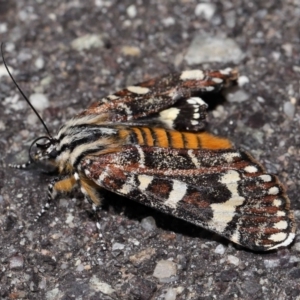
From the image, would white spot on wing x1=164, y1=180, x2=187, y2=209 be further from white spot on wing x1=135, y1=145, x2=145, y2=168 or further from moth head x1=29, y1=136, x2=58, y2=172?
moth head x1=29, y1=136, x2=58, y2=172

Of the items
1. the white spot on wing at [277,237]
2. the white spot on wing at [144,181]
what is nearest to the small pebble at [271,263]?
the white spot on wing at [277,237]

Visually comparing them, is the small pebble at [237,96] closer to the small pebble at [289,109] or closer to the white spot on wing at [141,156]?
the small pebble at [289,109]

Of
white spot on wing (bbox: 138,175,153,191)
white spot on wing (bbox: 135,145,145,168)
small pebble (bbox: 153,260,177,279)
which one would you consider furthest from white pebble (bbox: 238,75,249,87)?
small pebble (bbox: 153,260,177,279)

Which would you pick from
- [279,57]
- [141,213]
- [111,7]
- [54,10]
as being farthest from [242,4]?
[141,213]

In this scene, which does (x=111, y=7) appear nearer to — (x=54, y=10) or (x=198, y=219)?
(x=54, y=10)

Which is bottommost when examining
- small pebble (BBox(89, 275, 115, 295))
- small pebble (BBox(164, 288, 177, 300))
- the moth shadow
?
small pebble (BBox(164, 288, 177, 300))

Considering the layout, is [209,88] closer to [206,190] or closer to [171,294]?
[206,190]

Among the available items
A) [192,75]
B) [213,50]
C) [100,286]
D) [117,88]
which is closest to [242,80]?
[213,50]
